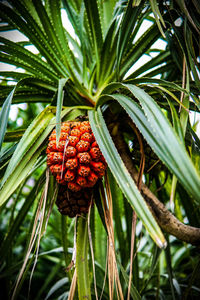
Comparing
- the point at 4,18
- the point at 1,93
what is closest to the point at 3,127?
the point at 1,93

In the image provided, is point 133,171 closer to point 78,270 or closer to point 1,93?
point 78,270

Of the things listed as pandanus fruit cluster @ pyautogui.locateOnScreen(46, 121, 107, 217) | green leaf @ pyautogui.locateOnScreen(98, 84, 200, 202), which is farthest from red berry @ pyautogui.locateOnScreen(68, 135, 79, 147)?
green leaf @ pyautogui.locateOnScreen(98, 84, 200, 202)

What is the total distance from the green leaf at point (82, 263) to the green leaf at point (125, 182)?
0.77ft

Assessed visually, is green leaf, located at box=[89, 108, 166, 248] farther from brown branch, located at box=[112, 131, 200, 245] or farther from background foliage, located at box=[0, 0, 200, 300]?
brown branch, located at box=[112, 131, 200, 245]

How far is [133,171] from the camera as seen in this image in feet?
2.35

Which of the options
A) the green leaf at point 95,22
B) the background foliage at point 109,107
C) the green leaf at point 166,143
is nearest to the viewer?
the green leaf at point 166,143

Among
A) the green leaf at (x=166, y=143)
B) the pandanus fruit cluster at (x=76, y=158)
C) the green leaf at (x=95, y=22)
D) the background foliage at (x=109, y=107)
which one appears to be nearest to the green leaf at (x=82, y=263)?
the background foliage at (x=109, y=107)

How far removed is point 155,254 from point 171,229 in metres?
0.24

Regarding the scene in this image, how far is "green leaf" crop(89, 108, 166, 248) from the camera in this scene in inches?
16.3

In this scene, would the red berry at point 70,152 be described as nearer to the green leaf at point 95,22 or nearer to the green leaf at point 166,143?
the green leaf at point 166,143

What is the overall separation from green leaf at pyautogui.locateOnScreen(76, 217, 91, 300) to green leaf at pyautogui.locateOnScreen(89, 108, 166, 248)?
0.23 meters

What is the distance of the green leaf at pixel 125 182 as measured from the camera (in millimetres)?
413

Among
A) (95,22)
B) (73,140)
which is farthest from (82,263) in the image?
(95,22)

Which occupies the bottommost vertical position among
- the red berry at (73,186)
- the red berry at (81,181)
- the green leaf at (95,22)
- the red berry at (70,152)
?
the red berry at (73,186)
